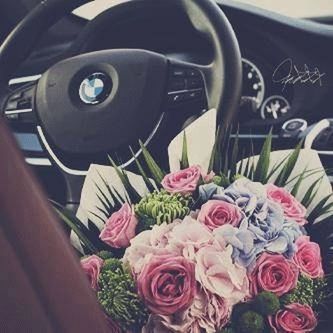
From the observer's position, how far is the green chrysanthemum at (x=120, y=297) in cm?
119

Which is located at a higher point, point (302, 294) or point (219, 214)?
point (219, 214)

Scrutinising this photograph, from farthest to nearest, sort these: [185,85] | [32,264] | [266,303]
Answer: [185,85], [266,303], [32,264]

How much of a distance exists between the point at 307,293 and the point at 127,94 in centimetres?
48

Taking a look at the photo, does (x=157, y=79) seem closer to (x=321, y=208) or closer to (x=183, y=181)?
(x=183, y=181)

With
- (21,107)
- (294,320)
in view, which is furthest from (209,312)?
(21,107)

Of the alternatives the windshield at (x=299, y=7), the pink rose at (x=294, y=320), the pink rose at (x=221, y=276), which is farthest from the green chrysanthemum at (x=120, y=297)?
the windshield at (x=299, y=7)

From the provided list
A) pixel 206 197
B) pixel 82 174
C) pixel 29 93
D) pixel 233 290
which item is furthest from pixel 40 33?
pixel 233 290

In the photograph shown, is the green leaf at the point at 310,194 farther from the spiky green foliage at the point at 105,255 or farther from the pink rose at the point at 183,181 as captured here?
the spiky green foliage at the point at 105,255

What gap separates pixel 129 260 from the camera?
1.21 metres

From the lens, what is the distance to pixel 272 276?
1.18m

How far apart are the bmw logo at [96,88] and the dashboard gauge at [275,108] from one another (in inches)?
11.4

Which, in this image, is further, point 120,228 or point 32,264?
point 120,228

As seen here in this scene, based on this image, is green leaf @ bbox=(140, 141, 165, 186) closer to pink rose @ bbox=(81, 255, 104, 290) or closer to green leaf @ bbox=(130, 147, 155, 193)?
green leaf @ bbox=(130, 147, 155, 193)

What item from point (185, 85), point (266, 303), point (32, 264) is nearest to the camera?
point (32, 264)
